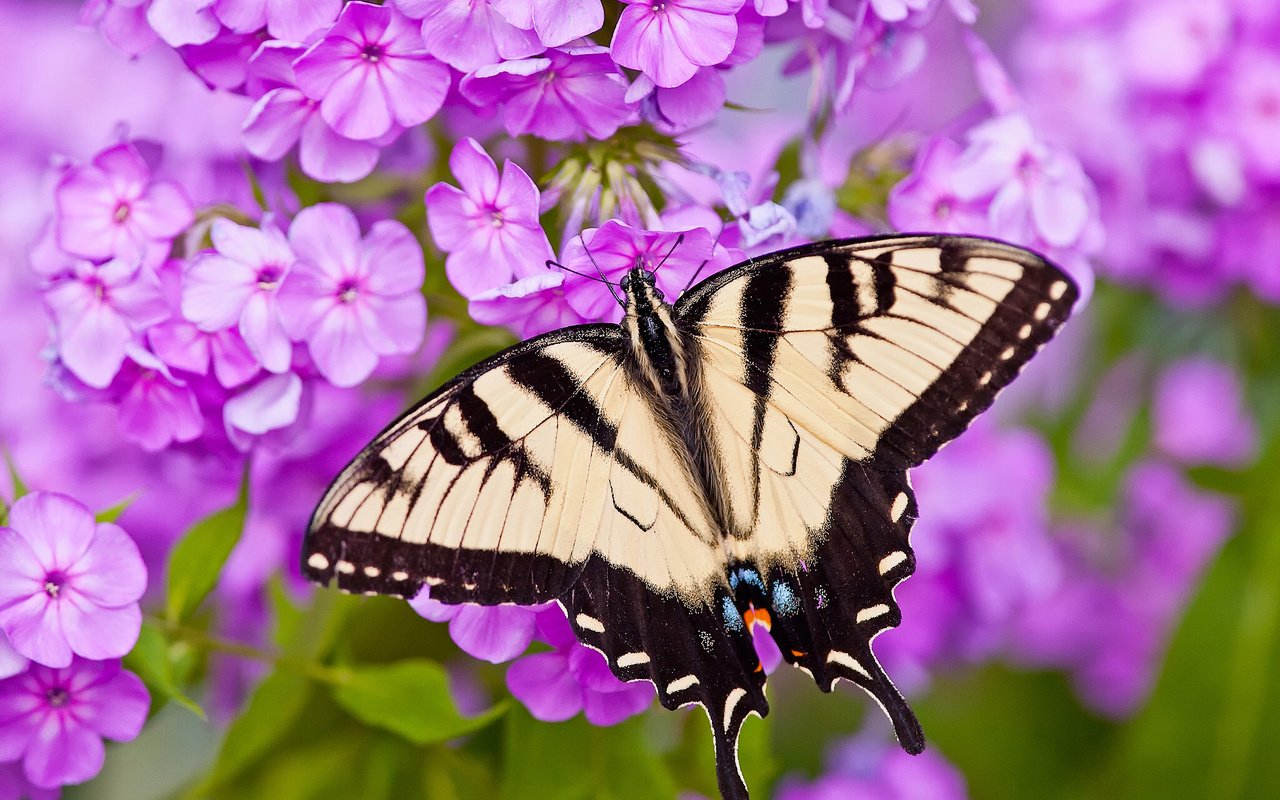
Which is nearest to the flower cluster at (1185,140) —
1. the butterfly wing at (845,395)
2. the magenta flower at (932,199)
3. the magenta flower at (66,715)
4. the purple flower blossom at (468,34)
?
the magenta flower at (932,199)

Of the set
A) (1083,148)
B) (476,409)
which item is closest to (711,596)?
(476,409)

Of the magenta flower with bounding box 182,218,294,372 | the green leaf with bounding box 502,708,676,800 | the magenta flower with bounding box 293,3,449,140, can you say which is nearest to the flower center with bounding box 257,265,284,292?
the magenta flower with bounding box 182,218,294,372

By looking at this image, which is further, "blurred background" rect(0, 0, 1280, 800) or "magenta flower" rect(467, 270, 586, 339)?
"blurred background" rect(0, 0, 1280, 800)

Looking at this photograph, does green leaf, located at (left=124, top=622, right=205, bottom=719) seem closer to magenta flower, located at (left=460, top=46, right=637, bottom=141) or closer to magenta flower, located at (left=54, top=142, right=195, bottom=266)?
magenta flower, located at (left=54, top=142, right=195, bottom=266)

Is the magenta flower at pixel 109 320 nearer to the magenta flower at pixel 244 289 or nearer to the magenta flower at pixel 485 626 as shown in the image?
the magenta flower at pixel 244 289

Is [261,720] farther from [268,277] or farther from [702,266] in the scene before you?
[702,266]
